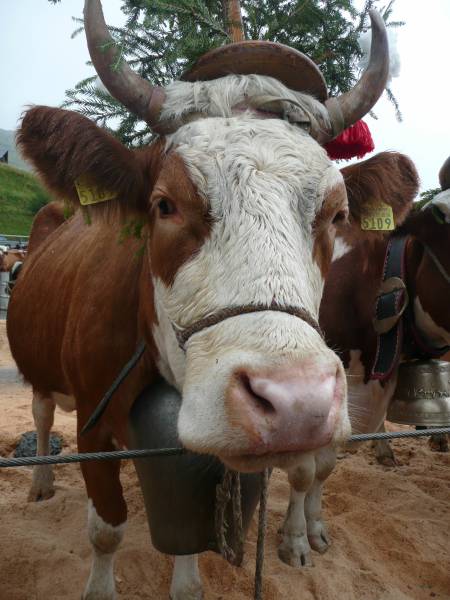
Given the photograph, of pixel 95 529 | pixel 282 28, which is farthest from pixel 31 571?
pixel 282 28

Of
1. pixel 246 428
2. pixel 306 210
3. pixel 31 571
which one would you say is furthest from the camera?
pixel 31 571

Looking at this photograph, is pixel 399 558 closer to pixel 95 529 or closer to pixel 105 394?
pixel 95 529

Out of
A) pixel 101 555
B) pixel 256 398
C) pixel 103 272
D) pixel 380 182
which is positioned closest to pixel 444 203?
pixel 380 182

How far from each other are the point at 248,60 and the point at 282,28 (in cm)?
57

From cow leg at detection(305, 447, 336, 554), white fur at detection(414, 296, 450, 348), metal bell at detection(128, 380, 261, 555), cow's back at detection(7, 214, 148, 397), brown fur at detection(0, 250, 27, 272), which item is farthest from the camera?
brown fur at detection(0, 250, 27, 272)

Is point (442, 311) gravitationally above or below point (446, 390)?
above

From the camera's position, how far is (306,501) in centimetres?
324

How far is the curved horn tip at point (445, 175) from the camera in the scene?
3.08m

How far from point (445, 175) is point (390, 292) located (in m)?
0.77

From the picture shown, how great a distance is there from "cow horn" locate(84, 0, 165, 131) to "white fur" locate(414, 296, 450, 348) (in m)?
2.12

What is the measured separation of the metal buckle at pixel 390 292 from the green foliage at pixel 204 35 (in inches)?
40.6

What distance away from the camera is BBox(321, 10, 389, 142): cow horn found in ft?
6.53

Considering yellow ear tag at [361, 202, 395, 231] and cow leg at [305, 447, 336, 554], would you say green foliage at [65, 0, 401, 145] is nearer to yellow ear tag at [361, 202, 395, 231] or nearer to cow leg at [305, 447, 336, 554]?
yellow ear tag at [361, 202, 395, 231]

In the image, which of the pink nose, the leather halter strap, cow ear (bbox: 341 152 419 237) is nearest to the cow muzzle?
the pink nose
